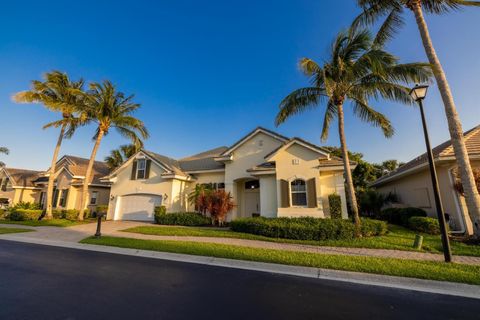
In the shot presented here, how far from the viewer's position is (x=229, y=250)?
7.79m

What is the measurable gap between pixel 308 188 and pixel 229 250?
715cm

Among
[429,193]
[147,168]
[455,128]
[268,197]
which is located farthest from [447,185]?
[147,168]

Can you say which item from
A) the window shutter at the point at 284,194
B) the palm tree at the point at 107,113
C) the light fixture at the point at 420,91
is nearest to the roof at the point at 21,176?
the palm tree at the point at 107,113

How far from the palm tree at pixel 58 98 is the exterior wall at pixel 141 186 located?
5343 millimetres

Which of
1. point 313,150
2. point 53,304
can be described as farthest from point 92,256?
point 313,150

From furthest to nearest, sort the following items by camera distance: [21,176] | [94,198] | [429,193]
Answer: [21,176] → [94,198] → [429,193]

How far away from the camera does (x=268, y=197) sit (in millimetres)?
14391

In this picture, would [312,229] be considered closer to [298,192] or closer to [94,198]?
[298,192]

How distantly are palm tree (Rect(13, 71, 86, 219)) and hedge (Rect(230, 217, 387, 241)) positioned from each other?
17.1 metres

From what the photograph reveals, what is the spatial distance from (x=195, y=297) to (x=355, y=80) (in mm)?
11810

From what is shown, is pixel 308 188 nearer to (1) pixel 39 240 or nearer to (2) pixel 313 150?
(2) pixel 313 150

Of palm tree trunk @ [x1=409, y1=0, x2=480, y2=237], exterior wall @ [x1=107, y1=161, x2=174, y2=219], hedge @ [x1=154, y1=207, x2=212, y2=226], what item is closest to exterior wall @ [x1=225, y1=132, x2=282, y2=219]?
hedge @ [x1=154, y1=207, x2=212, y2=226]

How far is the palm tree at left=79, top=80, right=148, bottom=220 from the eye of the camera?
17.5m

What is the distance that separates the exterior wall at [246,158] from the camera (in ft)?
53.5
